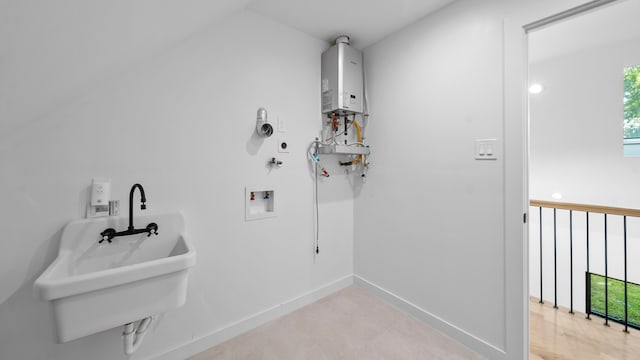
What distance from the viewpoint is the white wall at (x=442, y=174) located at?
1567 millimetres

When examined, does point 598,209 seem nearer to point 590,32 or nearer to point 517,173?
point 517,173

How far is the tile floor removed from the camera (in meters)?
1.60

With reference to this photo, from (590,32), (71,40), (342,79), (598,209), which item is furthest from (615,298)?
(71,40)

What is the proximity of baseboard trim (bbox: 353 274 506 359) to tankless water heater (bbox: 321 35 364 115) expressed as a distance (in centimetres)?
170

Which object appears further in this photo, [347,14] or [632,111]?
[632,111]

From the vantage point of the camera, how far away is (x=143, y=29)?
994 mm

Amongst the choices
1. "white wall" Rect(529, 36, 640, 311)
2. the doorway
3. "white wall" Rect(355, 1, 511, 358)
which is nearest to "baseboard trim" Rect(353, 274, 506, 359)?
"white wall" Rect(355, 1, 511, 358)

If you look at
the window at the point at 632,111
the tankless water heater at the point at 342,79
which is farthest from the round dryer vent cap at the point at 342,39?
the window at the point at 632,111

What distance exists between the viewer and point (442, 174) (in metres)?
1.83

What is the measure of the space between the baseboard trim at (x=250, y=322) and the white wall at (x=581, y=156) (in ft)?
8.70

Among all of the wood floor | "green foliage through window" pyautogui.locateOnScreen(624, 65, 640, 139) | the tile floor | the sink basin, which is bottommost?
the wood floor

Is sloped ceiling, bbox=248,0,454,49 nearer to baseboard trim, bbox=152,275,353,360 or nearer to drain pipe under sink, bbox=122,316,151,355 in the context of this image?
drain pipe under sink, bbox=122,316,151,355

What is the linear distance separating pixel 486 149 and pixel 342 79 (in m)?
1.23

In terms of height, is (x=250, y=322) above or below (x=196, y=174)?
below
